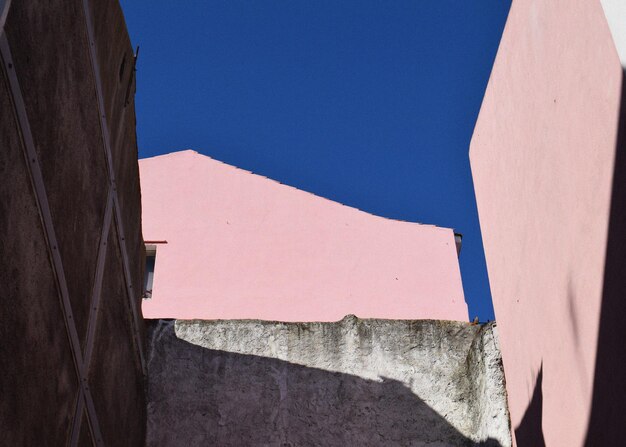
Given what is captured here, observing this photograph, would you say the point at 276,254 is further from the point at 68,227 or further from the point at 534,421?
the point at 68,227

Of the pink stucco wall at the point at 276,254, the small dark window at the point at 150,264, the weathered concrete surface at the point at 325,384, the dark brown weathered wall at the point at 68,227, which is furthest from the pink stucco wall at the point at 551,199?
the small dark window at the point at 150,264

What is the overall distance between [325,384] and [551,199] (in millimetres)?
2133

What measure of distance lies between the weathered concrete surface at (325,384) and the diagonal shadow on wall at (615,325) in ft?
5.73

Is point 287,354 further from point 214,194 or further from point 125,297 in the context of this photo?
point 214,194

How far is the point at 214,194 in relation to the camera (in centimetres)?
1509

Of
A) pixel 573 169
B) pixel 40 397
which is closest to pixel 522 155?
pixel 573 169

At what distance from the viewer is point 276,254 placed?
14445mm

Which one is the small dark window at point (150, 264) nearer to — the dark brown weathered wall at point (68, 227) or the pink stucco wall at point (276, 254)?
the pink stucco wall at point (276, 254)

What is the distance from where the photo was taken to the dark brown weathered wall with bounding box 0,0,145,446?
407cm

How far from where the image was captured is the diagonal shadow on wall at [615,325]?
180 inches

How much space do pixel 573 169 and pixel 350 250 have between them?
9.31 metres

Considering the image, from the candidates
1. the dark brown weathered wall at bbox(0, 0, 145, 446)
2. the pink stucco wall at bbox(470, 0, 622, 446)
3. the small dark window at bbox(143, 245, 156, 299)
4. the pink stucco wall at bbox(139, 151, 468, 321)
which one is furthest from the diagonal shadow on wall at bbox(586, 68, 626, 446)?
the small dark window at bbox(143, 245, 156, 299)

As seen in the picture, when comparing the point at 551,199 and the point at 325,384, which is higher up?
the point at 551,199

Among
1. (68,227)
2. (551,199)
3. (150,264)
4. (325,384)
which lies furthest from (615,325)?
(150,264)
